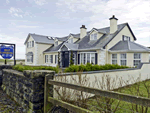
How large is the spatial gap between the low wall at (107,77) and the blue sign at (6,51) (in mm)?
5788

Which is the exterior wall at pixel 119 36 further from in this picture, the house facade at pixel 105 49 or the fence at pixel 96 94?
the fence at pixel 96 94

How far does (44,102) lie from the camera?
363cm

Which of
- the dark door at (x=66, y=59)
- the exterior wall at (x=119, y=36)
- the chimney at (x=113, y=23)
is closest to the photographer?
the exterior wall at (x=119, y=36)

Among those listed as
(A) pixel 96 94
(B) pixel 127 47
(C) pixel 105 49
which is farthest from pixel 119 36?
(A) pixel 96 94

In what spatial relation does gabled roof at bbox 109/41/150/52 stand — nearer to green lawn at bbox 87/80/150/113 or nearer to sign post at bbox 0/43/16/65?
green lawn at bbox 87/80/150/113

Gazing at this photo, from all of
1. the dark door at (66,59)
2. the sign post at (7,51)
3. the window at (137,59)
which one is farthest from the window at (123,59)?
the sign post at (7,51)

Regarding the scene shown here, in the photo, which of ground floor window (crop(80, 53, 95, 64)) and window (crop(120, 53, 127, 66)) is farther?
ground floor window (crop(80, 53, 95, 64))

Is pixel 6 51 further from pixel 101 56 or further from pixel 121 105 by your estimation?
pixel 101 56

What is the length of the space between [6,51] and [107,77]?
7.47 meters

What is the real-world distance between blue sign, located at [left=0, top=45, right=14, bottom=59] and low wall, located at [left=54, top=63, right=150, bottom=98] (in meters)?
5.79

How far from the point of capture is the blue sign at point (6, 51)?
8.52 meters

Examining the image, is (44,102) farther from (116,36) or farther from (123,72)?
(116,36)

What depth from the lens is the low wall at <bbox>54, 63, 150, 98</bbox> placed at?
14.8ft

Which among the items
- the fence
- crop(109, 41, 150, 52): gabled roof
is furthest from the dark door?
the fence
